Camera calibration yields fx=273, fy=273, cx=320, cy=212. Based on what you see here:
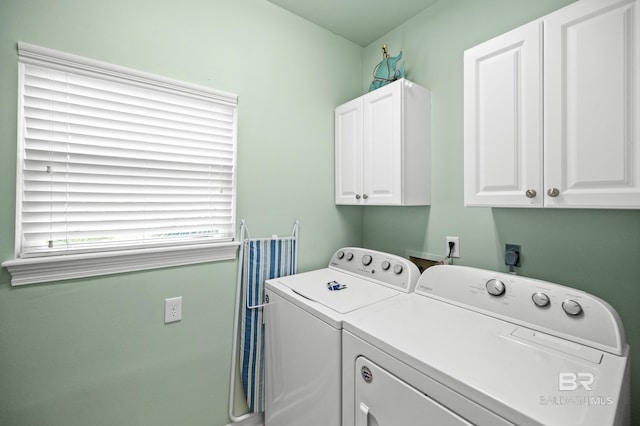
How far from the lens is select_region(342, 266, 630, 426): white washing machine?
0.68 meters

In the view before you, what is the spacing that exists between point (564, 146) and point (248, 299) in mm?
1675

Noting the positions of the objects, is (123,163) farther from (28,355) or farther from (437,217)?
(437,217)

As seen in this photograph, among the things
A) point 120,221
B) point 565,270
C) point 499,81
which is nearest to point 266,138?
point 120,221

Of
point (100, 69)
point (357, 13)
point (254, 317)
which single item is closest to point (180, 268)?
point (254, 317)

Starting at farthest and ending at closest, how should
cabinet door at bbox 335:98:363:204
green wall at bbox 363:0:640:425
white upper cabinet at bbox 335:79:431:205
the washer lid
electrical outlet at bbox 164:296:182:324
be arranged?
cabinet door at bbox 335:98:363:204
white upper cabinet at bbox 335:79:431:205
electrical outlet at bbox 164:296:182:324
the washer lid
green wall at bbox 363:0:640:425

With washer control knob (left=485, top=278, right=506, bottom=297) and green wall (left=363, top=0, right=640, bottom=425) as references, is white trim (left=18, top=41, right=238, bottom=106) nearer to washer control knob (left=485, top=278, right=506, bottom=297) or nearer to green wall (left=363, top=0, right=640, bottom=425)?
green wall (left=363, top=0, right=640, bottom=425)

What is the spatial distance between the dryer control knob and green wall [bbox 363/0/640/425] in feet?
0.90

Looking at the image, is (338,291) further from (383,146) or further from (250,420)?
(250,420)

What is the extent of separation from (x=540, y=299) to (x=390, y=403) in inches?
27.4

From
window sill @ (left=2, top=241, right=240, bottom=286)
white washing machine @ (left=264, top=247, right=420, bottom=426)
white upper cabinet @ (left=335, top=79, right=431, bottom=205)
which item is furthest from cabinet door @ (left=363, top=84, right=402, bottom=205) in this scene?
window sill @ (left=2, top=241, right=240, bottom=286)

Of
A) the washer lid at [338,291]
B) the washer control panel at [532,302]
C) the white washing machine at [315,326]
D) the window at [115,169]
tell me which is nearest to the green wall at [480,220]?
the washer control panel at [532,302]

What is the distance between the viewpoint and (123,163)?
1312mm

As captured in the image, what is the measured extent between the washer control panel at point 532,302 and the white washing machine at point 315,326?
215 mm

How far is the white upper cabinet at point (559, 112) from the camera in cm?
88
